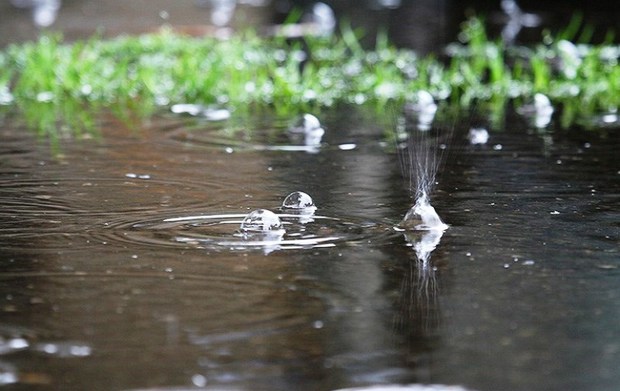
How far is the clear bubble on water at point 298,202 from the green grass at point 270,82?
236 centimetres

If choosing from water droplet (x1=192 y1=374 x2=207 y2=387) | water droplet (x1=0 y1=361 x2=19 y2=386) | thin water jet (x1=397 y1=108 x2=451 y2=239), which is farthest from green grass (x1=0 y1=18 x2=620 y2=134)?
water droplet (x1=192 y1=374 x2=207 y2=387)

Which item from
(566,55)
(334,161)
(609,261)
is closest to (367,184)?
(334,161)

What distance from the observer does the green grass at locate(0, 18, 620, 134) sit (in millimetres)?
7453

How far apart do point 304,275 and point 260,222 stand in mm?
567

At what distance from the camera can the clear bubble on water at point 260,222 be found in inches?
155

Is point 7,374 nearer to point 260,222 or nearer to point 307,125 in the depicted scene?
point 260,222

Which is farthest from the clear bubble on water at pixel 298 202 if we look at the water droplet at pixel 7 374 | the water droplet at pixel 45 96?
the water droplet at pixel 45 96

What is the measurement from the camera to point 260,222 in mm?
3941

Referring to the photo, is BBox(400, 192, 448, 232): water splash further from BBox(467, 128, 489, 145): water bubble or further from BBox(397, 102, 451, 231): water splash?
BBox(467, 128, 489, 145): water bubble

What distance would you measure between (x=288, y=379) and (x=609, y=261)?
1.33 meters

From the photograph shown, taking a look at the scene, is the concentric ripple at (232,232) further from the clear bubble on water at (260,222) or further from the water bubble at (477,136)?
the water bubble at (477,136)

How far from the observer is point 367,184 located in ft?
16.0

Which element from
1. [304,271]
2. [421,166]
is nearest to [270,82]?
[421,166]

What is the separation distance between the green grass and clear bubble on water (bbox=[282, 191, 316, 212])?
2.36 meters
